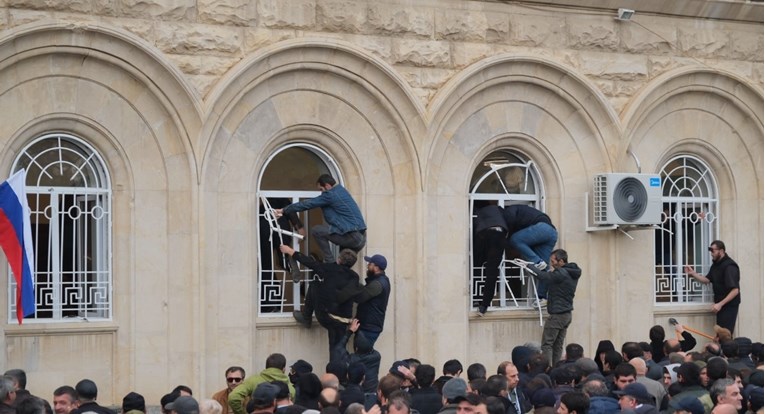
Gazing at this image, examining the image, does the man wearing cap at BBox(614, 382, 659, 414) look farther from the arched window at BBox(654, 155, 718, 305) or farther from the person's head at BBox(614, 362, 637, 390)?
the arched window at BBox(654, 155, 718, 305)

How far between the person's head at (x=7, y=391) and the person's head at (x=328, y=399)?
273 cm

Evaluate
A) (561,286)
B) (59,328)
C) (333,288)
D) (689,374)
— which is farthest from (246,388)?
(561,286)

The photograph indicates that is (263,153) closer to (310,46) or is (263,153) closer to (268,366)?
(310,46)

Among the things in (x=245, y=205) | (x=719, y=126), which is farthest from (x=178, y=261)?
(x=719, y=126)

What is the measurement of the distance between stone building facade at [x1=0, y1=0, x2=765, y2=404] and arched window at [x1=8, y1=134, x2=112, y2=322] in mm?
27

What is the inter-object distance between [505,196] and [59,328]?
5915 millimetres

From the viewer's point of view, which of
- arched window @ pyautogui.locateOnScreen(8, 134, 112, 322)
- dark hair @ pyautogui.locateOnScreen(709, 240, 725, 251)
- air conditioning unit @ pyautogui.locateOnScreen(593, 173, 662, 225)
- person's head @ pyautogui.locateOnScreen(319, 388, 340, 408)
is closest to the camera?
person's head @ pyautogui.locateOnScreen(319, 388, 340, 408)

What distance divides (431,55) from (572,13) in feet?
7.03

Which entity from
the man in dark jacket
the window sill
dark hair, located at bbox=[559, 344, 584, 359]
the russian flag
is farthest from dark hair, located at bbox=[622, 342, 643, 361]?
the russian flag

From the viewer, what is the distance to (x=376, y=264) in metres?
17.8

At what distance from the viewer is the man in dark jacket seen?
1758 centimetres

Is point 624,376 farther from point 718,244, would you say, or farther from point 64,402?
point 718,244

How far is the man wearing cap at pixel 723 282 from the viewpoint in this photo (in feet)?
67.0

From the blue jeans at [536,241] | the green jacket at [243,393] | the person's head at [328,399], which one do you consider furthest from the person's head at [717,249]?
the person's head at [328,399]
